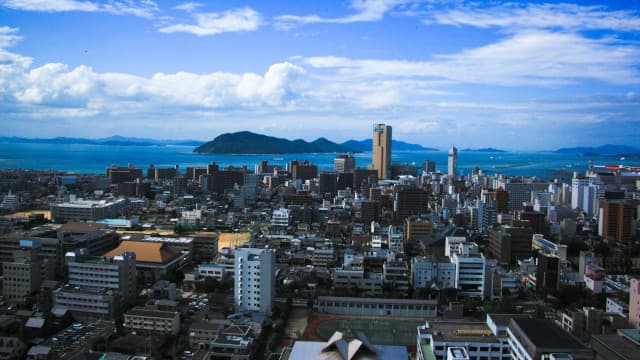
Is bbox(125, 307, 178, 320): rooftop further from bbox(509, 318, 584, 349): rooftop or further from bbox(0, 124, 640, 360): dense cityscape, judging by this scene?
bbox(509, 318, 584, 349): rooftop

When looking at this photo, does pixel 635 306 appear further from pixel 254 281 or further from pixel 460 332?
pixel 254 281

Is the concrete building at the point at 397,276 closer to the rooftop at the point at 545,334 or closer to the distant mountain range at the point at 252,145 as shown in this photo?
the rooftop at the point at 545,334

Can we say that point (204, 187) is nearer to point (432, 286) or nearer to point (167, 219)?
point (167, 219)

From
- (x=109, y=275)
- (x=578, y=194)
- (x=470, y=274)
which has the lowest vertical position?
(x=470, y=274)

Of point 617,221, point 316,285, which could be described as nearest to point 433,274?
point 316,285

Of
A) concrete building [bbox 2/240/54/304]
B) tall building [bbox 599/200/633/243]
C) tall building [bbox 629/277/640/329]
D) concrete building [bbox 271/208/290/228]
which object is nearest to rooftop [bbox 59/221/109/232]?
concrete building [bbox 2/240/54/304]

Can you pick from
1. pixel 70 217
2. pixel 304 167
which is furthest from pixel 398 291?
pixel 304 167
